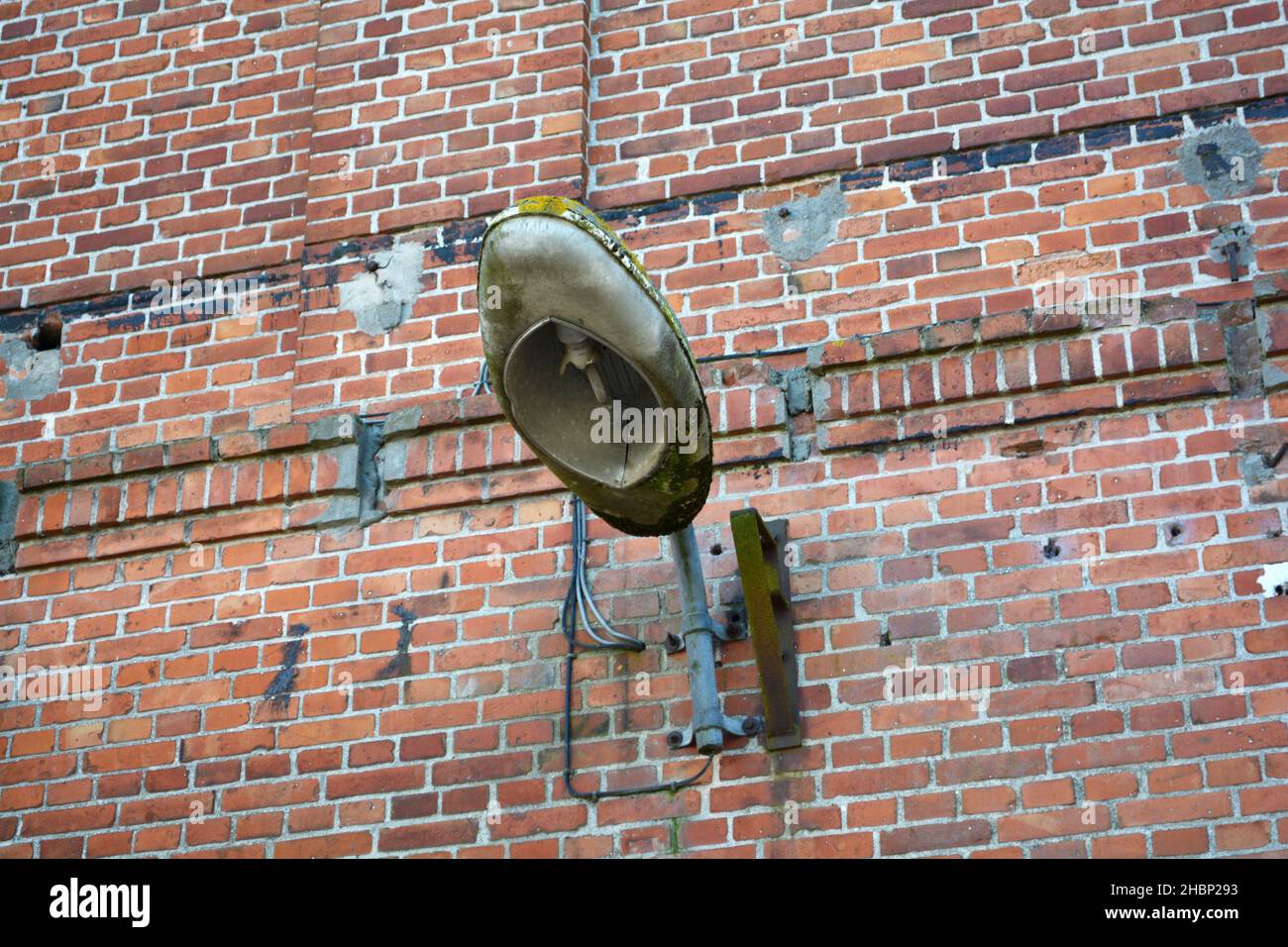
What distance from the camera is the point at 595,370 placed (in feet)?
13.2

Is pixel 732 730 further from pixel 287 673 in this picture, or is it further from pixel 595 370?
pixel 287 673

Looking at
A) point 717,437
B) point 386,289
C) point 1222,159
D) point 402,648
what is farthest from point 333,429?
point 1222,159

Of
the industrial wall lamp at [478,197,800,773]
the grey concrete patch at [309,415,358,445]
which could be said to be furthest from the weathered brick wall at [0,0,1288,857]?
the industrial wall lamp at [478,197,800,773]

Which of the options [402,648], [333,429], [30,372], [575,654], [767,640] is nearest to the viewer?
[767,640]

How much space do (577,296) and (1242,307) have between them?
1.87 m

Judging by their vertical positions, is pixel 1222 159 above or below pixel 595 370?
above

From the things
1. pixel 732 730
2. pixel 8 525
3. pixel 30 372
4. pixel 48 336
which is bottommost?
pixel 732 730

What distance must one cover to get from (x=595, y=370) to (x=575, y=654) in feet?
3.55

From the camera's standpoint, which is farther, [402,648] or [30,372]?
[30,372]

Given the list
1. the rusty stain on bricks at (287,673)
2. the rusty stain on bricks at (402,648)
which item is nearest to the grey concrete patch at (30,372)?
the rusty stain on bricks at (287,673)

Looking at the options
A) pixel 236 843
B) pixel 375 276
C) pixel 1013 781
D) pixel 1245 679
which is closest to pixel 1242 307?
pixel 1245 679

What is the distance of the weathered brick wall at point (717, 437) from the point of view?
459cm

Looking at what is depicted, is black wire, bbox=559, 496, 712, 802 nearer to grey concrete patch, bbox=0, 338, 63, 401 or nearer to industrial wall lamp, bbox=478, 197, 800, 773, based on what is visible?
industrial wall lamp, bbox=478, 197, 800, 773

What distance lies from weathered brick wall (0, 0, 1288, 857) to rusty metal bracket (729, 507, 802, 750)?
5 cm
